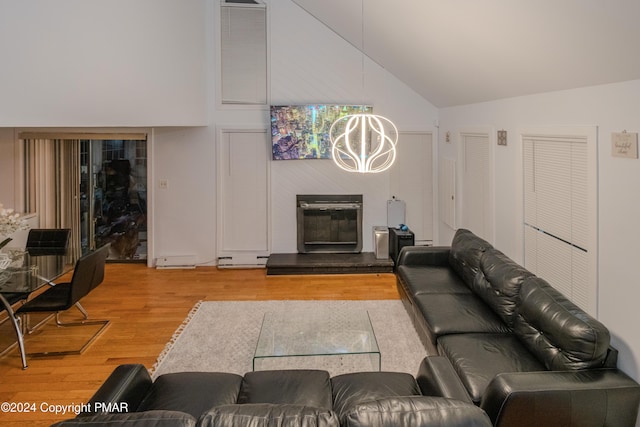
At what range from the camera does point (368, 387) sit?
100 inches

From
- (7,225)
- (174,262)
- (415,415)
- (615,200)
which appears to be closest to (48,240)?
(7,225)

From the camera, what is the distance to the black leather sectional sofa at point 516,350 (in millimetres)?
2283

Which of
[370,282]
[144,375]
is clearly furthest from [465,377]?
[370,282]

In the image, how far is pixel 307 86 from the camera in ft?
21.9

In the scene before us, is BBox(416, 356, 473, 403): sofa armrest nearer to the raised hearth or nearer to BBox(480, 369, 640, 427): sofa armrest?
BBox(480, 369, 640, 427): sofa armrest

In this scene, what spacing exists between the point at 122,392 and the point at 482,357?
2165 millimetres

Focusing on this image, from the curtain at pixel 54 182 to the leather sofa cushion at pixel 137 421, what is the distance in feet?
17.7

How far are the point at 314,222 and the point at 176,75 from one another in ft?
9.28

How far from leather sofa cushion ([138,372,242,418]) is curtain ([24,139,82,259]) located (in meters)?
4.50

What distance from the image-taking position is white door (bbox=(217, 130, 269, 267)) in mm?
6734

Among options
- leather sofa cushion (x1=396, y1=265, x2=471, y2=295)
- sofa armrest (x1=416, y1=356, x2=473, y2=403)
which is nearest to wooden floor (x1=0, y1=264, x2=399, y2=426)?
leather sofa cushion (x1=396, y1=265, x2=471, y2=295)

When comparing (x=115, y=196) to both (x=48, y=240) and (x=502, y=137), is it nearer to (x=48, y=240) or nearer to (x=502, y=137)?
(x=48, y=240)

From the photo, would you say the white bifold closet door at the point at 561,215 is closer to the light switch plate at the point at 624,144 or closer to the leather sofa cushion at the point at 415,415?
the light switch plate at the point at 624,144

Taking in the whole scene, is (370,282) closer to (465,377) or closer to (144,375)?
(465,377)
